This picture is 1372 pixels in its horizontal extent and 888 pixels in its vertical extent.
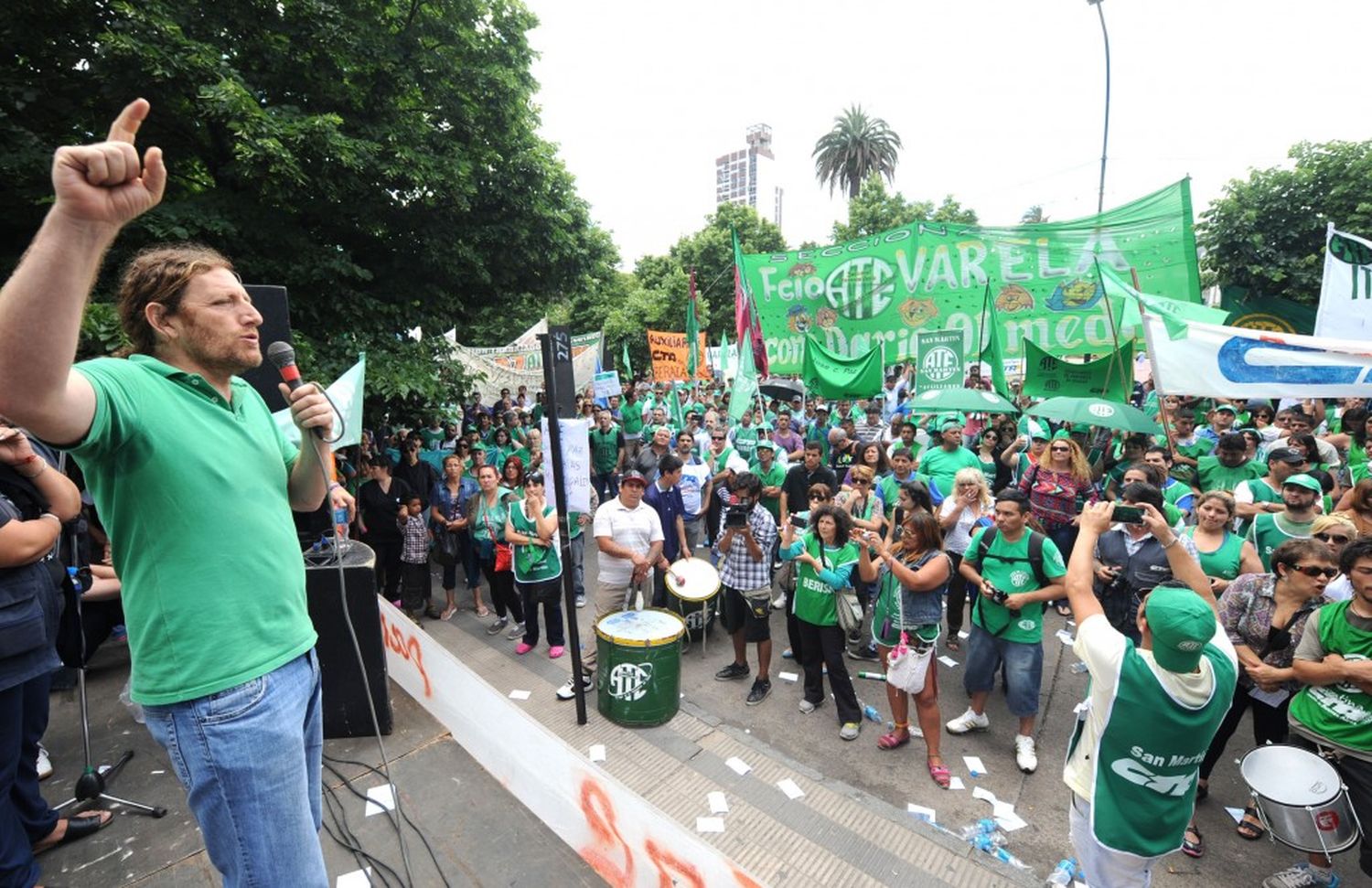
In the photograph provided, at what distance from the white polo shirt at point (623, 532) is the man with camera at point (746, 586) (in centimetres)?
74

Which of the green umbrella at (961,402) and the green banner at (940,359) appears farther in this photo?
the green banner at (940,359)

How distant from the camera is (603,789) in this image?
2.59 metres

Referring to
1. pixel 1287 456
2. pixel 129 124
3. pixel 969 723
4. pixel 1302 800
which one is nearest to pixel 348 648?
pixel 129 124

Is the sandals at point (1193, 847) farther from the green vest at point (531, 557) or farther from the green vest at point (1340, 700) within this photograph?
the green vest at point (531, 557)

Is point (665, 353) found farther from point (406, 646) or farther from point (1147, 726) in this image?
point (1147, 726)

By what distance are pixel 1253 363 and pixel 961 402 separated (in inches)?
119

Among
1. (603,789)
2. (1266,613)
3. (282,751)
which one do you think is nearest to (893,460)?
Result: (1266,613)

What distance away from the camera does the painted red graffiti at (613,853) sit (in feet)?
7.53

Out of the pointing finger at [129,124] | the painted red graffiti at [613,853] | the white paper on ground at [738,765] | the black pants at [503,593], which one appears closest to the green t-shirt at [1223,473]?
the white paper on ground at [738,765]

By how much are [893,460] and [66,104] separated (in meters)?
9.35

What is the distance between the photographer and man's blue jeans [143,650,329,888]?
1.47m

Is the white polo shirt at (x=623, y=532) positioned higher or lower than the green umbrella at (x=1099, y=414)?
lower

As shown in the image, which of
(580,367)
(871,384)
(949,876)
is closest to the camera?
(949,876)

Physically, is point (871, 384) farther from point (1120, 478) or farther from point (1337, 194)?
point (1337, 194)
